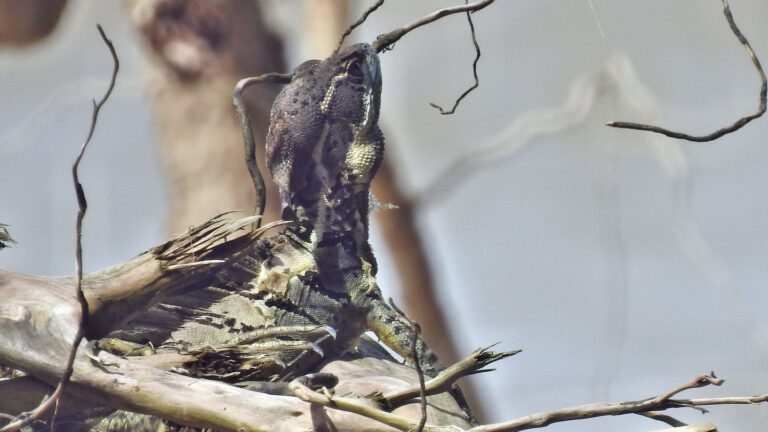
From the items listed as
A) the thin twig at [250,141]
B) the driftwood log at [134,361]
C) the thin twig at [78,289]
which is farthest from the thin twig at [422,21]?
the thin twig at [78,289]

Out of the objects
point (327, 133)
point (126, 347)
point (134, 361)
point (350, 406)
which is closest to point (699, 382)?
point (350, 406)

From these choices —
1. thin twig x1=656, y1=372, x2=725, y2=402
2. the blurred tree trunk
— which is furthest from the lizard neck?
the blurred tree trunk

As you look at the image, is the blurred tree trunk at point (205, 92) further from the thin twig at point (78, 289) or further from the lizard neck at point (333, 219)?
the thin twig at point (78, 289)

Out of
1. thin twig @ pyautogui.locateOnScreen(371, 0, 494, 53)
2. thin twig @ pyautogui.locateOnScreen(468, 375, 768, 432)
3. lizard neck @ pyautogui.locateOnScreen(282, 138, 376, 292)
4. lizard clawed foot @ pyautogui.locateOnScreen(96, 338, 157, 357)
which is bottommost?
thin twig @ pyautogui.locateOnScreen(468, 375, 768, 432)

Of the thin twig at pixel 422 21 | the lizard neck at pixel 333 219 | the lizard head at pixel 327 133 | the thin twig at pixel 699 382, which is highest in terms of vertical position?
the thin twig at pixel 422 21

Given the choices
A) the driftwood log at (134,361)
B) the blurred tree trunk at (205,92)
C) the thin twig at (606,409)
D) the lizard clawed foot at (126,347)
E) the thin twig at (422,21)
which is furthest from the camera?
the blurred tree trunk at (205,92)

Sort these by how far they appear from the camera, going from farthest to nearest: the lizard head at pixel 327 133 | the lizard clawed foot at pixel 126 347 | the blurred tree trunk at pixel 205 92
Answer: the blurred tree trunk at pixel 205 92
the lizard head at pixel 327 133
the lizard clawed foot at pixel 126 347

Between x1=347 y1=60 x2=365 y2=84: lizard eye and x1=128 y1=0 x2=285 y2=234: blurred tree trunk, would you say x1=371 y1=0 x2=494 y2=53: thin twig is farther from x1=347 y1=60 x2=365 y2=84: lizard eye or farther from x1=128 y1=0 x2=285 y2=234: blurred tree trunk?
x1=128 y1=0 x2=285 y2=234: blurred tree trunk

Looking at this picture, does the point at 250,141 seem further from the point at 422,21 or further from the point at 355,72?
the point at 422,21
